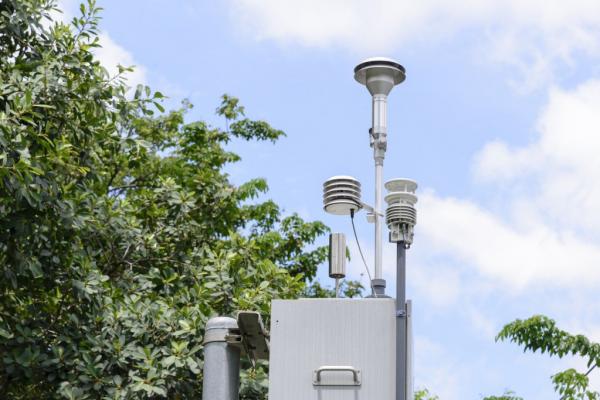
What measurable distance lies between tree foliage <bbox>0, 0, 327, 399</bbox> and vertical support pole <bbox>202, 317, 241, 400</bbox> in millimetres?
3773

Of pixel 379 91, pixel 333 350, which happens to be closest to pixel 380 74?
pixel 379 91

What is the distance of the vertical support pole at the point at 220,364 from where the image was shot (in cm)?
700

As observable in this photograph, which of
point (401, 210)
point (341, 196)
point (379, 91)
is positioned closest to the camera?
point (401, 210)

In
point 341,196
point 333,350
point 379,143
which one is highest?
point 379,143

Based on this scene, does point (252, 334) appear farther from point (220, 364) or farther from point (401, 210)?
point (401, 210)

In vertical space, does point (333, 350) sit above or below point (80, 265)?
below

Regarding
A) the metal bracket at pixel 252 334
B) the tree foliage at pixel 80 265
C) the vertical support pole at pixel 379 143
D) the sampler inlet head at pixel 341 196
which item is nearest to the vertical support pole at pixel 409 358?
the metal bracket at pixel 252 334

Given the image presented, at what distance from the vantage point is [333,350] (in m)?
6.71

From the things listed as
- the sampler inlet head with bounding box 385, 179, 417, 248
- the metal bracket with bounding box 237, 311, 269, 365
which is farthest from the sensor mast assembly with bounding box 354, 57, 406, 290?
the metal bracket with bounding box 237, 311, 269, 365

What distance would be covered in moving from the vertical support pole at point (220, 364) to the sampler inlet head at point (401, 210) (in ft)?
4.72

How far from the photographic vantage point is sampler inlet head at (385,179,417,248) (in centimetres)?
777

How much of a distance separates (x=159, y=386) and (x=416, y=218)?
15.6 feet

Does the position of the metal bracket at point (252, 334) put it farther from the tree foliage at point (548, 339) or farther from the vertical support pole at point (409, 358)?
the tree foliage at point (548, 339)

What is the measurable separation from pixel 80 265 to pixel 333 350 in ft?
19.8
